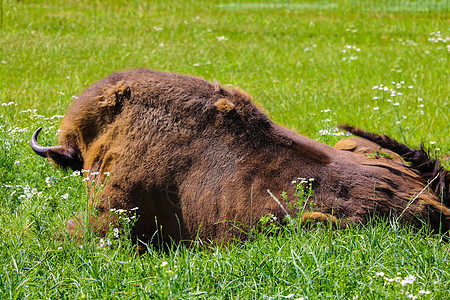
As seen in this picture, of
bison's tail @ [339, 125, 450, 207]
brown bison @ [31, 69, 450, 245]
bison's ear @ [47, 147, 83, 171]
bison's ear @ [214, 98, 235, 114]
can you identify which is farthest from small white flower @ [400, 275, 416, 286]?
bison's ear @ [47, 147, 83, 171]

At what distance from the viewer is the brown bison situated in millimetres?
3879

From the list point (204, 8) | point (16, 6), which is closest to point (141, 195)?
point (16, 6)

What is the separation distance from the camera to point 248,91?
853 centimetres

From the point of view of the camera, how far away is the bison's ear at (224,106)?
3.99m

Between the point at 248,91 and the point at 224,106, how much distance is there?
15.1 ft

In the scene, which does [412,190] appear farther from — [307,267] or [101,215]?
[101,215]

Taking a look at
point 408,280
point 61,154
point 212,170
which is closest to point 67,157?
point 61,154

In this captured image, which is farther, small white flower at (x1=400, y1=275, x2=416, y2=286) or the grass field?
the grass field

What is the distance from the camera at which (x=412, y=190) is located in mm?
4047

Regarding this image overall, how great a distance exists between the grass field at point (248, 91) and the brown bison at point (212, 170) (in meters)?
0.21

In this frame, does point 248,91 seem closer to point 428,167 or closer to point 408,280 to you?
point 428,167

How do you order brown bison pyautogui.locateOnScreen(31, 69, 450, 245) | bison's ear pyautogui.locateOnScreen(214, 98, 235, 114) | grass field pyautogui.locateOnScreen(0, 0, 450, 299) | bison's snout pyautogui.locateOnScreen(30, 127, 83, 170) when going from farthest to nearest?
bison's snout pyautogui.locateOnScreen(30, 127, 83, 170) < bison's ear pyautogui.locateOnScreen(214, 98, 235, 114) < brown bison pyautogui.locateOnScreen(31, 69, 450, 245) < grass field pyautogui.locateOnScreen(0, 0, 450, 299)

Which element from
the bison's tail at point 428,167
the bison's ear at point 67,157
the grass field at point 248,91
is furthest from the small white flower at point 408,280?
the bison's ear at point 67,157

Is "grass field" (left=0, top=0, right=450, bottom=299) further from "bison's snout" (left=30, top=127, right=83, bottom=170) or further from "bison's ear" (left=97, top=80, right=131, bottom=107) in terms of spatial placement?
"bison's ear" (left=97, top=80, right=131, bottom=107)
